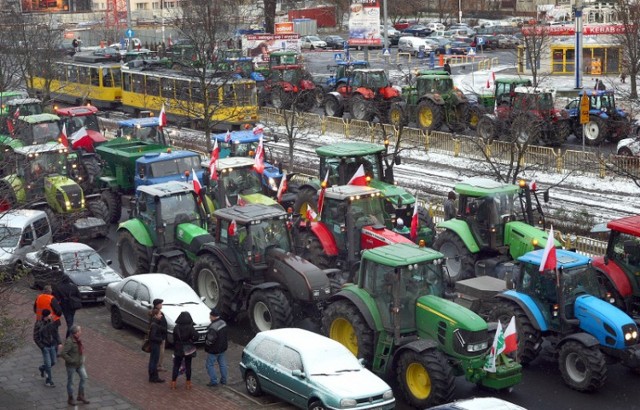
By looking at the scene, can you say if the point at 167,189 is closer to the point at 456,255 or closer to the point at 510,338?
the point at 456,255

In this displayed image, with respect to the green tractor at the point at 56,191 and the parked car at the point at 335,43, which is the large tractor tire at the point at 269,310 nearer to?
the green tractor at the point at 56,191

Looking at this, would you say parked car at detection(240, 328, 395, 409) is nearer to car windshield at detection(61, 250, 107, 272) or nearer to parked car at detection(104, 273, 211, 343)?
parked car at detection(104, 273, 211, 343)

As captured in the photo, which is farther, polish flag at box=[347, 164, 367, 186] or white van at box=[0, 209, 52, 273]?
white van at box=[0, 209, 52, 273]

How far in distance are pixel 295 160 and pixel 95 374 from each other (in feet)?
64.2

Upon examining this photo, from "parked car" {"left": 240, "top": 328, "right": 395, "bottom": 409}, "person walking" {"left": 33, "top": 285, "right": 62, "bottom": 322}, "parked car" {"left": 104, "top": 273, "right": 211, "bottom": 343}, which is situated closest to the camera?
"parked car" {"left": 240, "top": 328, "right": 395, "bottom": 409}

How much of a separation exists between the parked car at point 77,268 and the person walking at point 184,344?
16.2 ft

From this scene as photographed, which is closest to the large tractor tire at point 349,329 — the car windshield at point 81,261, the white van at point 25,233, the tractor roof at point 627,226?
the tractor roof at point 627,226

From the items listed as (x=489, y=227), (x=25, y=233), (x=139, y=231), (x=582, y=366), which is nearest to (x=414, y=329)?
(x=582, y=366)

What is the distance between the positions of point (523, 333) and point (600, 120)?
2164 centimetres

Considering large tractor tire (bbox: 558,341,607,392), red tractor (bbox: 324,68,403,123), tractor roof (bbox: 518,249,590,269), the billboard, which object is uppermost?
the billboard

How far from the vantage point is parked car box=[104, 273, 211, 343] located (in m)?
18.5

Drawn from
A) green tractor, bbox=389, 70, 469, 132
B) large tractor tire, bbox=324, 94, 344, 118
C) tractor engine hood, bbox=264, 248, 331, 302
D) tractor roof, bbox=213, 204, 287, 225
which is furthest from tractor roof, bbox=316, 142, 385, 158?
large tractor tire, bbox=324, 94, 344, 118

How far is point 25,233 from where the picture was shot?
79.7 feet

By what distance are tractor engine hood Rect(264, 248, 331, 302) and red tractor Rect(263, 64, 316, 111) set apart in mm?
25486
